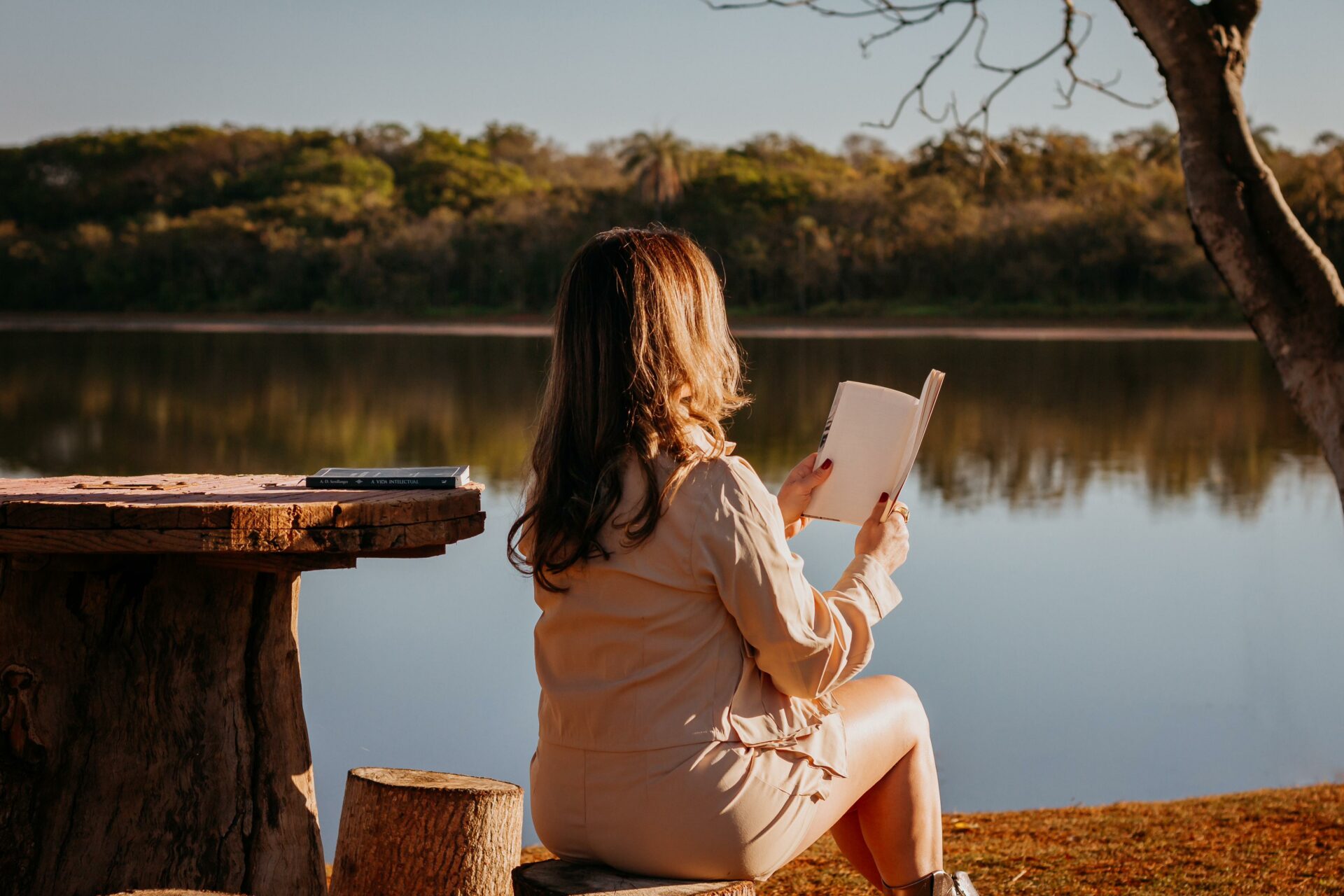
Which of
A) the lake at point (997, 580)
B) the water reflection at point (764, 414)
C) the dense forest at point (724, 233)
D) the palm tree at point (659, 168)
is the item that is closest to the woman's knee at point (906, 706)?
the lake at point (997, 580)

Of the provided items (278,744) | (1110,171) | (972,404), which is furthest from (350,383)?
(1110,171)

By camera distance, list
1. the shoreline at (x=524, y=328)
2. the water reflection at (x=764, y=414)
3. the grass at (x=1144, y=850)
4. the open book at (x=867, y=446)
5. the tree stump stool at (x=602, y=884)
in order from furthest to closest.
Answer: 1. the shoreline at (x=524, y=328)
2. the water reflection at (x=764, y=414)
3. the grass at (x=1144, y=850)
4. the open book at (x=867, y=446)
5. the tree stump stool at (x=602, y=884)

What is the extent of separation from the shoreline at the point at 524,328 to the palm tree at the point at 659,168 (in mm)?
7288

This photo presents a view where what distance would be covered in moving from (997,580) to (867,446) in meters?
4.90

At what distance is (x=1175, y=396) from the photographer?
1570cm

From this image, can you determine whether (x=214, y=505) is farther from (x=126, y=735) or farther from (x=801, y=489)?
(x=801, y=489)

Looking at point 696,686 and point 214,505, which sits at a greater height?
point 214,505

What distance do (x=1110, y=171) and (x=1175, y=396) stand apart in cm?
2460

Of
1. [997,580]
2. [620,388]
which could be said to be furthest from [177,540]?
[997,580]

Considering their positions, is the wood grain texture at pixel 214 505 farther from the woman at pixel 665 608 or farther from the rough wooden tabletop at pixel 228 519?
the woman at pixel 665 608

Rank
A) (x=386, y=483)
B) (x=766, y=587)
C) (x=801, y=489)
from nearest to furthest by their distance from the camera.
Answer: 1. (x=766, y=587)
2. (x=801, y=489)
3. (x=386, y=483)

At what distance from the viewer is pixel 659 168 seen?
132 ft

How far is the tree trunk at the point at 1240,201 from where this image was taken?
8.29ft

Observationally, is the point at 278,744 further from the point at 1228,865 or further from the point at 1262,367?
the point at 1262,367
